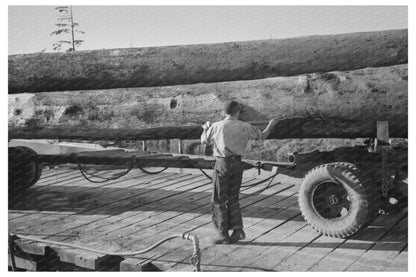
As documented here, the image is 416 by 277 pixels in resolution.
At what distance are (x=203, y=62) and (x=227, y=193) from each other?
6.71 feet

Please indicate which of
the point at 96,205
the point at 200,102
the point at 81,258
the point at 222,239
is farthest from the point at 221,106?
the point at 96,205

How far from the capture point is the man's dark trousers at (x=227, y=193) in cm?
543

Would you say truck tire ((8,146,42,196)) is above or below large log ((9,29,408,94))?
below

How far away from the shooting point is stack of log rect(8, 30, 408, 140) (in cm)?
577

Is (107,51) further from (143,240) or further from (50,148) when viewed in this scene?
(50,148)

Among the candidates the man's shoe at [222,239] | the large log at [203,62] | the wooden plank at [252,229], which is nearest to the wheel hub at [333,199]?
the wooden plank at [252,229]

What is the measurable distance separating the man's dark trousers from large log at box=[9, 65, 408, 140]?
769mm

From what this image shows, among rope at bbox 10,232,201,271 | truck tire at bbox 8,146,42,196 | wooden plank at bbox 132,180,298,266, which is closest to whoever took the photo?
rope at bbox 10,232,201,271

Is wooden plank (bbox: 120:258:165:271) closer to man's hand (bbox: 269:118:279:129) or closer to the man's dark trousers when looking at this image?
the man's dark trousers

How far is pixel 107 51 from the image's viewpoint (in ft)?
23.1

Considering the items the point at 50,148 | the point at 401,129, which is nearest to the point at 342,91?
the point at 401,129

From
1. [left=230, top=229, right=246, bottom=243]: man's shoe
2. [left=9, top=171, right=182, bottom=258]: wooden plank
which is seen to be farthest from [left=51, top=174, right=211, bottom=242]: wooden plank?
[left=230, top=229, right=246, bottom=243]: man's shoe

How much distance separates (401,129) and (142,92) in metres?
3.40

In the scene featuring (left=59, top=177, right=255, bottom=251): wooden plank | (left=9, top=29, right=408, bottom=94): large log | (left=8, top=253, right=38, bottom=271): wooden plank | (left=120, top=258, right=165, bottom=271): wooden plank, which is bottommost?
(left=8, top=253, right=38, bottom=271): wooden plank
